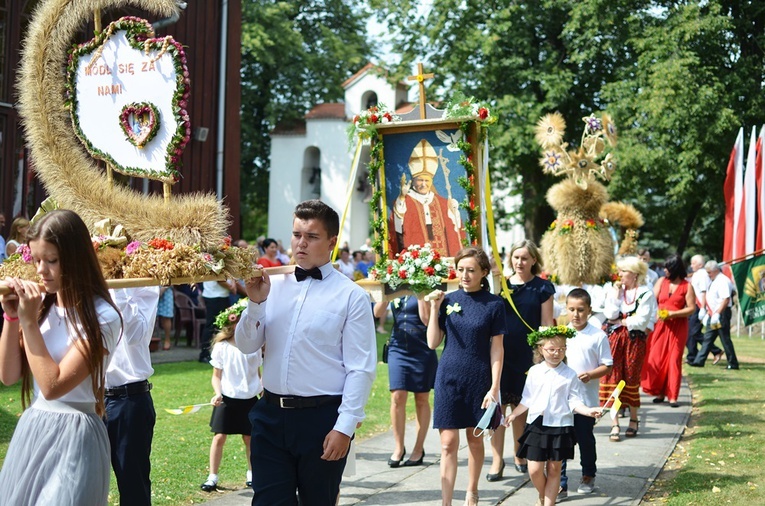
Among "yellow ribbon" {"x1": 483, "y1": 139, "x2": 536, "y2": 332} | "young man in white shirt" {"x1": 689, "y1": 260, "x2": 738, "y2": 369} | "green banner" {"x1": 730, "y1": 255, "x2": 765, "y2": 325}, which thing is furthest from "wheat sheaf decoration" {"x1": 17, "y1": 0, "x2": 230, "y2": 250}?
"young man in white shirt" {"x1": 689, "y1": 260, "x2": 738, "y2": 369}

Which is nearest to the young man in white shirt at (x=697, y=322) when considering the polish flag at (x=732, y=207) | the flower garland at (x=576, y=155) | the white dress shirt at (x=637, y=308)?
the polish flag at (x=732, y=207)

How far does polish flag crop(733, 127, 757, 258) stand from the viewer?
49.9ft

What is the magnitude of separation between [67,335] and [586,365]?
5449 millimetres

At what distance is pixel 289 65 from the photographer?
3872 centimetres

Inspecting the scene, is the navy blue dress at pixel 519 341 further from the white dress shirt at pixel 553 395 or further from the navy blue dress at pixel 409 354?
the white dress shirt at pixel 553 395

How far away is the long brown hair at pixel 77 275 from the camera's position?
12.5 feet

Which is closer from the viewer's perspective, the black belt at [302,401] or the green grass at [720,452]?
the black belt at [302,401]

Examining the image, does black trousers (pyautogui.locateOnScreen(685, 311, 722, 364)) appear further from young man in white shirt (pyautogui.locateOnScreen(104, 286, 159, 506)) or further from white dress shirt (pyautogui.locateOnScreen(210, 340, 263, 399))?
young man in white shirt (pyautogui.locateOnScreen(104, 286, 159, 506))

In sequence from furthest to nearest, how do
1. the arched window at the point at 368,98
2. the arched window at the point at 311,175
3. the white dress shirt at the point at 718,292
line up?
the arched window at the point at 311,175 < the arched window at the point at 368,98 < the white dress shirt at the point at 718,292

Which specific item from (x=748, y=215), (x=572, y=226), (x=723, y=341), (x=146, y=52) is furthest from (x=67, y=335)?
(x=723, y=341)

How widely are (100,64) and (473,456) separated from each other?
154 inches

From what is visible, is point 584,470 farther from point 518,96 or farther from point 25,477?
point 518,96

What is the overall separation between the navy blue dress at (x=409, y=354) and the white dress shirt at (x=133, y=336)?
369 centimetres

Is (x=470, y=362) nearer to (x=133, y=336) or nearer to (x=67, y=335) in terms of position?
(x=133, y=336)
